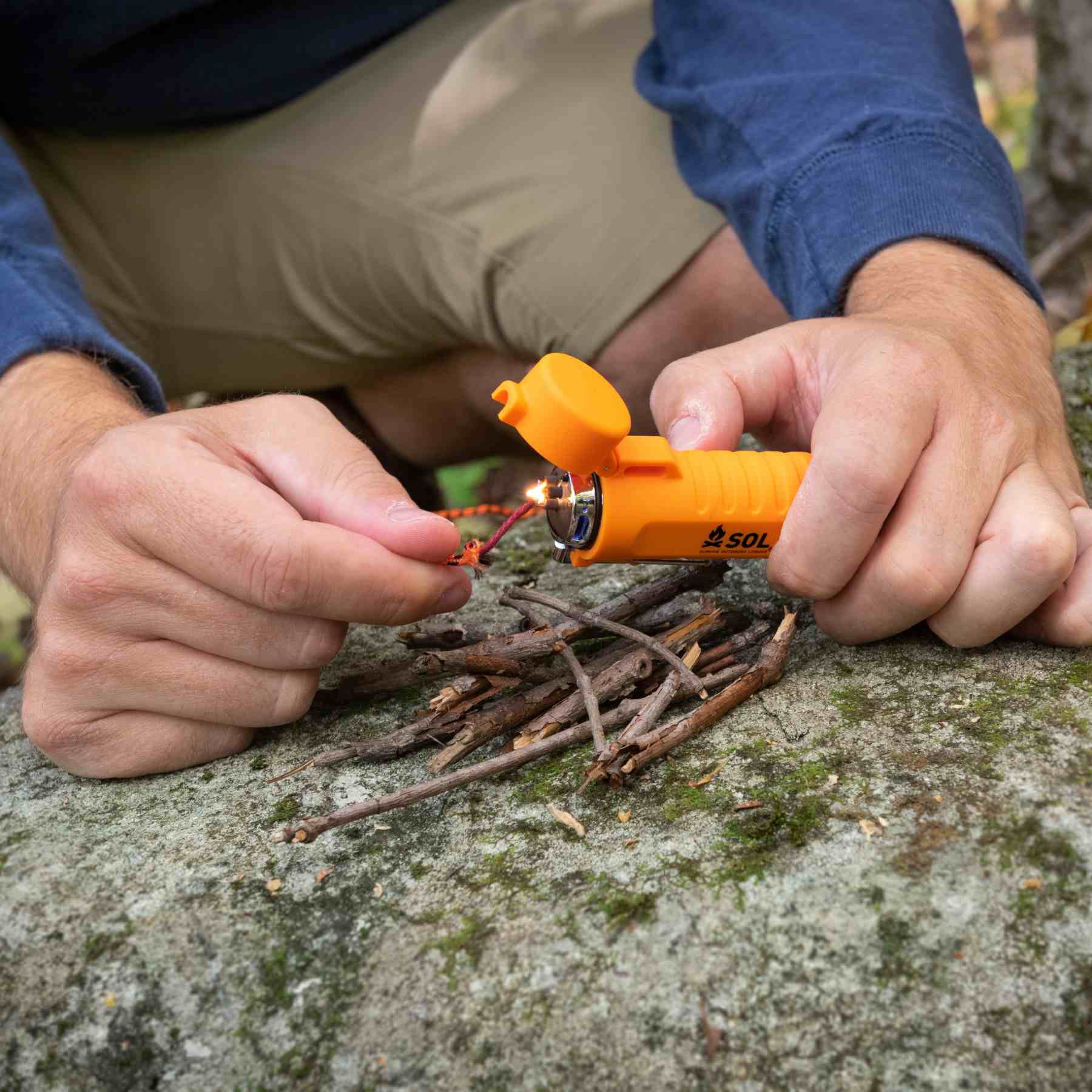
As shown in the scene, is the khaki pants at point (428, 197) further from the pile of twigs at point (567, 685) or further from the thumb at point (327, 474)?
the thumb at point (327, 474)

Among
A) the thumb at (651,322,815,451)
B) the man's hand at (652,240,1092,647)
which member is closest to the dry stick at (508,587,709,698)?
the man's hand at (652,240,1092,647)

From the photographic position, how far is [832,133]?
7.77ft

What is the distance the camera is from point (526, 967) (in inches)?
48.9

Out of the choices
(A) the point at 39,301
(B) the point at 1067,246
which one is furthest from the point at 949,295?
(B) the point at 1067,246

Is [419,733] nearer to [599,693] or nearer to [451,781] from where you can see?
[451,781]

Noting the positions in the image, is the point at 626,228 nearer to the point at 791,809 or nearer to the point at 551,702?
the point at 551,702

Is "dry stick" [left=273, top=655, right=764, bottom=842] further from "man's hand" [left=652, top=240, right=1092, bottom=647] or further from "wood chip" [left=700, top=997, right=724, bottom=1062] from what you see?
"wood chip" [left=700, top=997, right=724, bottom=1062]

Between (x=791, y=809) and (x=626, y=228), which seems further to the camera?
(x=626, y=228)

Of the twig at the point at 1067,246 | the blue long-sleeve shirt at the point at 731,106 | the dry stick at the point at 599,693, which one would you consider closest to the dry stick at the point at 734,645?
the dry stick at the point at 599,693

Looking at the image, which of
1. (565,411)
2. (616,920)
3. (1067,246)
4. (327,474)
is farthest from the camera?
(1067,246)

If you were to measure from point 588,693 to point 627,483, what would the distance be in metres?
0.34

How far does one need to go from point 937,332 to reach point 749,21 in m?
1.32

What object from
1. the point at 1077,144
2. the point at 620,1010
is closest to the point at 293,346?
the point at 620,1010

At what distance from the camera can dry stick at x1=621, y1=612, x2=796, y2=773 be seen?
1528 mm
